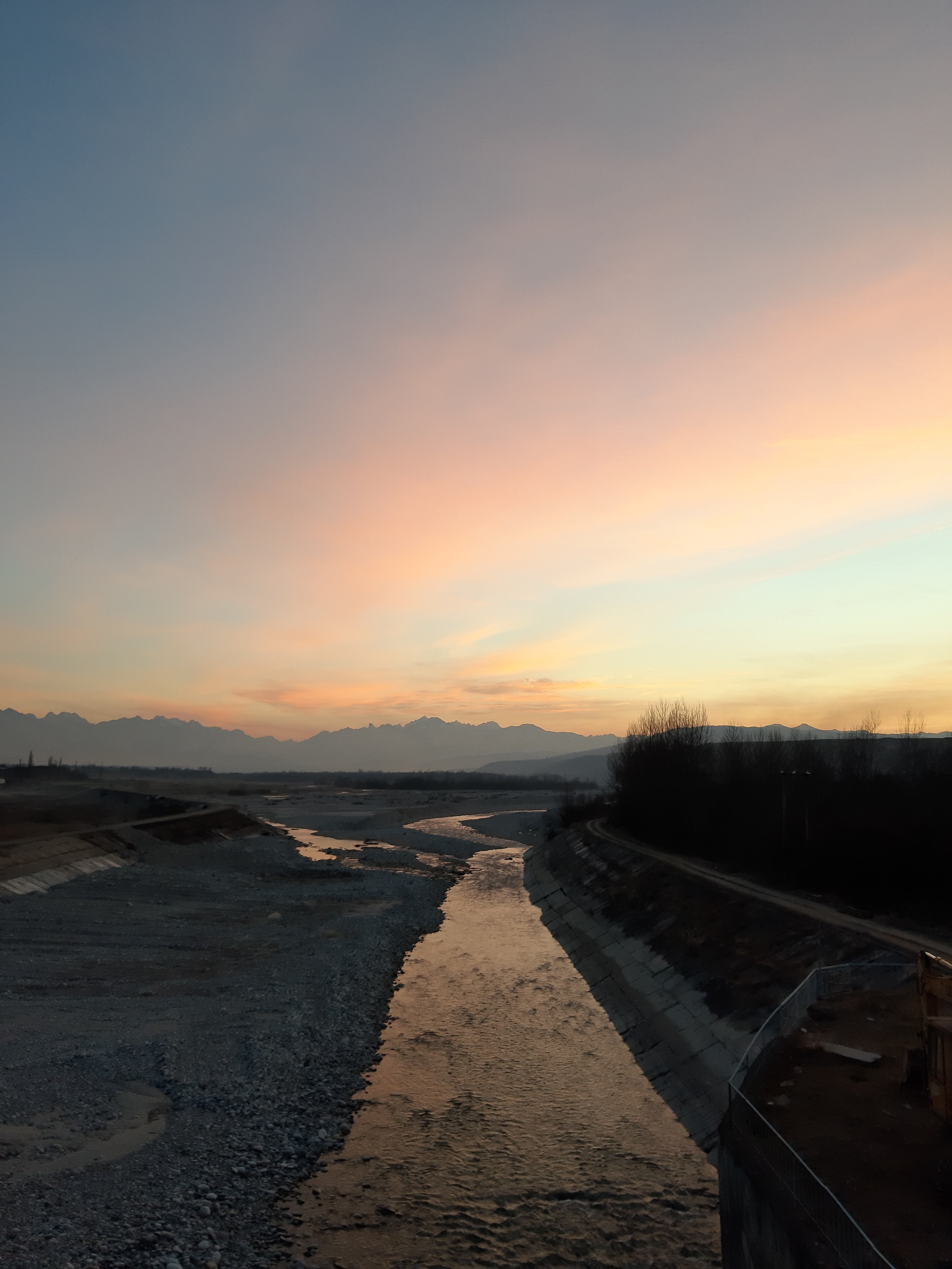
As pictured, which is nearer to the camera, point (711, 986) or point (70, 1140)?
point (70, 1140)

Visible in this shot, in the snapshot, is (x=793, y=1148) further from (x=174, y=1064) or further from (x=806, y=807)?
(x=806, y=807)

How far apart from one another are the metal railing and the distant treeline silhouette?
39.3ft

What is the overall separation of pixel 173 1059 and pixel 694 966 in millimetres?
17292

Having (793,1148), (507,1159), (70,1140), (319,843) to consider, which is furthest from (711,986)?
(319,843)

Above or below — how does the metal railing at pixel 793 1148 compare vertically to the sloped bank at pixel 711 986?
above

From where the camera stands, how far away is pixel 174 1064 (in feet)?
68.6

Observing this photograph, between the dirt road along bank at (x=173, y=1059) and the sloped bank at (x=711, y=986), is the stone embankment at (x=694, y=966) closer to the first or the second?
the sloped bank at (x=711, y=986)

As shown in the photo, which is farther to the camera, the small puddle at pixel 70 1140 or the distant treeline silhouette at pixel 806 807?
the distant treeline silhouette at pixel 806 807

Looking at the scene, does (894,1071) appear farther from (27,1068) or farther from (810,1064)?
(27,1068)

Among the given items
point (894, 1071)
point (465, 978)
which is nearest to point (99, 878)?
point (465, 978)

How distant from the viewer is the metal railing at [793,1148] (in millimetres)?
9602

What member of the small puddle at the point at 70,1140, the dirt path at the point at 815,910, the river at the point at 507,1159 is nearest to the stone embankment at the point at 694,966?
the dirt path at the point at 815,910

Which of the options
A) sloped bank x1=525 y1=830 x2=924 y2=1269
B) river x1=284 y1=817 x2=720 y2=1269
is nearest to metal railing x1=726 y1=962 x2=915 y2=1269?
sloped bank x1=525 y1=830 x2=924 y2=1269

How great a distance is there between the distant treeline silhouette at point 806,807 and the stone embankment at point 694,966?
5145mm
